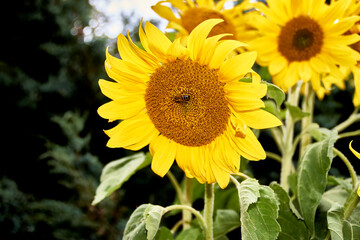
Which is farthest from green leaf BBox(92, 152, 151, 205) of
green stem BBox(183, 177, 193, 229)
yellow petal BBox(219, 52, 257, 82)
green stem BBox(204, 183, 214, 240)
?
yellow petal BBox(219, 52, 257, 82)

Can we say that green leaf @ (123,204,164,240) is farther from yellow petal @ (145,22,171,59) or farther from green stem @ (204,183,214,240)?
yellow petal @ (145,22,171,59)

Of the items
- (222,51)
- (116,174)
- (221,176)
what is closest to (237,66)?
(222,51)

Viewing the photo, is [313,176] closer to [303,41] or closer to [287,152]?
[287,152]

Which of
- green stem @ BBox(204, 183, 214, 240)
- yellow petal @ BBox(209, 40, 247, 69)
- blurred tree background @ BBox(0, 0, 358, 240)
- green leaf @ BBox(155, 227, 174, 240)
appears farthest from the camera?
blurred tree background @ BBox(0, 0, 358, 240)

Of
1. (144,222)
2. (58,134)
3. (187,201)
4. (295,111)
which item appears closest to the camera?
(144,222)

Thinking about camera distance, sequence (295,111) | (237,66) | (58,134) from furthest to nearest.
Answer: (58,134) → (295,111) → (237,66)

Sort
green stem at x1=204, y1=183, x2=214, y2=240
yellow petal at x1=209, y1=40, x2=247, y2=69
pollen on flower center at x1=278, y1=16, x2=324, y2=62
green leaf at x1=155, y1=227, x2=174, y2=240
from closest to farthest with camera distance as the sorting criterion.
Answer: yellow petal at x1=209, y1=40, x2=247, y2=69, green stem at x1=204, y1=183, x2=214, y2=240, green leaf at x1=155, y1=227, x2=174, y2=240, pollen on flower center at x1=278, y1=16, x2=324, y2=62

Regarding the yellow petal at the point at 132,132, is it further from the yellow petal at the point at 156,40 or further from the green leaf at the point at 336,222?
the green leaf at the point at 336,222
